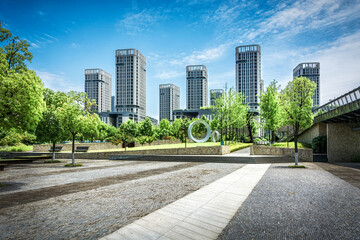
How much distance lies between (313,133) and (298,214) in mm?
29372

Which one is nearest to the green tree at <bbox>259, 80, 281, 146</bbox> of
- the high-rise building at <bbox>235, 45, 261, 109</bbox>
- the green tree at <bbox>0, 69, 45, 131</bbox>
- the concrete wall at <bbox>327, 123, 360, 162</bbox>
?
the concrete wall at <bbox>327, 123, 360, 162</bbox>

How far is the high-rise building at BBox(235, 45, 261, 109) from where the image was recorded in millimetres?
149500

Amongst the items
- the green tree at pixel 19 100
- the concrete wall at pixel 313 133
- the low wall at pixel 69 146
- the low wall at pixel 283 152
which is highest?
the green tree at pixel 19 100

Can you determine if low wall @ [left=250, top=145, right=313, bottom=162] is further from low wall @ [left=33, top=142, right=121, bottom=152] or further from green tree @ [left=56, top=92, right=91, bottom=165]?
low wall @ [left=33, top=142, right=121, bottom=152]

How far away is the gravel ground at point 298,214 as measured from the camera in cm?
471

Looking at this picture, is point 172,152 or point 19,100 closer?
point 19,100

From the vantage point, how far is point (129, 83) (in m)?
179

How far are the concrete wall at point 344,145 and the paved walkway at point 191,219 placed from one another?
70.1ft

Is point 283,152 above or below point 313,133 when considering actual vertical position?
below

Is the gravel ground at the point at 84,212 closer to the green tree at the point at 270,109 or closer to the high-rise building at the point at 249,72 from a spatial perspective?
the green tree at the point at 270,109

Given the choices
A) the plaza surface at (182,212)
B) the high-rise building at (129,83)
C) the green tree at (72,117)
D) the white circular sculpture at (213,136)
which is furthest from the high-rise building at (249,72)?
the plaza surface at (182,212)

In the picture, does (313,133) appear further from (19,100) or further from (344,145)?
(19,100)

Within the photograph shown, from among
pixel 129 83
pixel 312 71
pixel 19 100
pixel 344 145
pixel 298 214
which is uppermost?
pixel 312 71

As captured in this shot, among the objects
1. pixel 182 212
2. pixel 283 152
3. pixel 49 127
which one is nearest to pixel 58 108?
pixel 49 127
